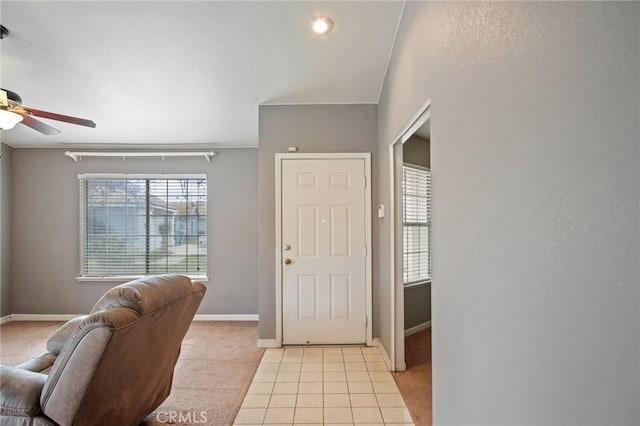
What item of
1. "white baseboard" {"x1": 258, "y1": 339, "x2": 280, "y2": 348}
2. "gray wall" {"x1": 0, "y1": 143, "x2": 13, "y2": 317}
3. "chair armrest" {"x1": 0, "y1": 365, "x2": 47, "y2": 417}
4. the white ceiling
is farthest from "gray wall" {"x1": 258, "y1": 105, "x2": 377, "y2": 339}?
"gray wall" {"x1": 0, "y1": 143, "x2": 13, "y2": 317}

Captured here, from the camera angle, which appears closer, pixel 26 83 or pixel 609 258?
pixel 609 258

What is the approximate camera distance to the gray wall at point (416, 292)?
3742 mm

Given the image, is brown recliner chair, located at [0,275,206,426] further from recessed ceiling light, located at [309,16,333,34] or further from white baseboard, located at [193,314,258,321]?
white baseboard, located at [193,314,258,321]

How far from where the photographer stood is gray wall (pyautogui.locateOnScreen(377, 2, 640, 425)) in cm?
63

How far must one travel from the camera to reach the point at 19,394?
55.5 inches

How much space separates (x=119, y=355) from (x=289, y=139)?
2.57 metres

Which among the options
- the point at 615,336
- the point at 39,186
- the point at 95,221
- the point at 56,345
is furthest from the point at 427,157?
the point at 39,186

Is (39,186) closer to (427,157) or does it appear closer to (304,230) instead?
(304,230)

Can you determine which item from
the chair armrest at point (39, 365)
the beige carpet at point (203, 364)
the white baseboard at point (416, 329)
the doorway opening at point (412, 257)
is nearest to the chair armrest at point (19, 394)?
the chair armrest at point (39, 365)

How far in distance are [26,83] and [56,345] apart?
8.25 ft

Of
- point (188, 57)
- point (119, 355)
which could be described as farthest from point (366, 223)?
point (119, 355)

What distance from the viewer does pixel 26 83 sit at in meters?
2.91

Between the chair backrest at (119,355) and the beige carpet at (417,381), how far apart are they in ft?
5.59

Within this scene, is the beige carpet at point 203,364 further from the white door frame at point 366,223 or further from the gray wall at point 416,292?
the gray wall at point 416,292
